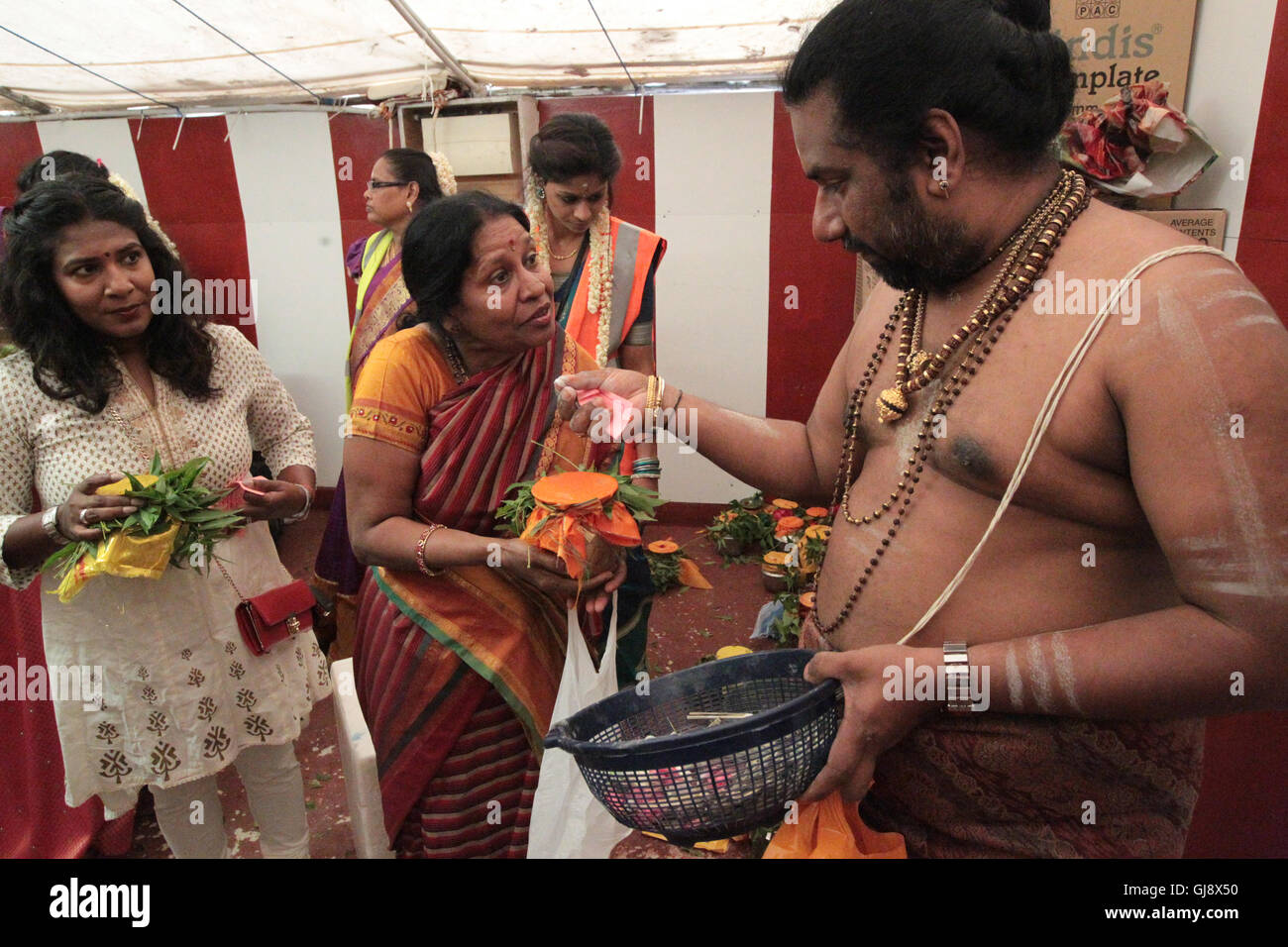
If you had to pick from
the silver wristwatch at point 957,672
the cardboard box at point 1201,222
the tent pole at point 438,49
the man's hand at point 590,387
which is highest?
the tent pole at point 438,49

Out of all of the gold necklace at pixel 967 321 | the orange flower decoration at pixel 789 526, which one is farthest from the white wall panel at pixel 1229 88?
the orange flower decoration at pixel 789 526

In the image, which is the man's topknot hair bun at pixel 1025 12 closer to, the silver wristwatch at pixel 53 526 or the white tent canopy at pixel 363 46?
the silver wristwatch at pixel 53 526

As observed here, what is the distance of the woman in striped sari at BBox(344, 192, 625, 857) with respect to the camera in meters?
2.05

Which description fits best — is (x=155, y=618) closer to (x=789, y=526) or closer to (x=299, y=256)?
(x=789, y=526)

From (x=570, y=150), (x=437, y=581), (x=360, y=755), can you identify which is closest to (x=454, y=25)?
(x=570, y=150)

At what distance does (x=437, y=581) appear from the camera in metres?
2.15

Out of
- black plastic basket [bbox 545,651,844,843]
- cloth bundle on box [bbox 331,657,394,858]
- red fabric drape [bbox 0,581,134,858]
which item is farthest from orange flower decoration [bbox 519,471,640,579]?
red fabric drape [bbox 0,581,134,858]

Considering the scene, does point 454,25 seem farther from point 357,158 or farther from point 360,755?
point 360,755

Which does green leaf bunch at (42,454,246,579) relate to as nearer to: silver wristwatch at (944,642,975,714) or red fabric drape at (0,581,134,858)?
red fabric drape at (0,581,134,858)

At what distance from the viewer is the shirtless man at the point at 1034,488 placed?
100 centimetres

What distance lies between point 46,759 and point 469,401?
2.22 m

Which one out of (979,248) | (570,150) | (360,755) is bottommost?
(360,755)

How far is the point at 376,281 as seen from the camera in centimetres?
374

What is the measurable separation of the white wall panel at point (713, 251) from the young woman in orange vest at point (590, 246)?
1.65m
